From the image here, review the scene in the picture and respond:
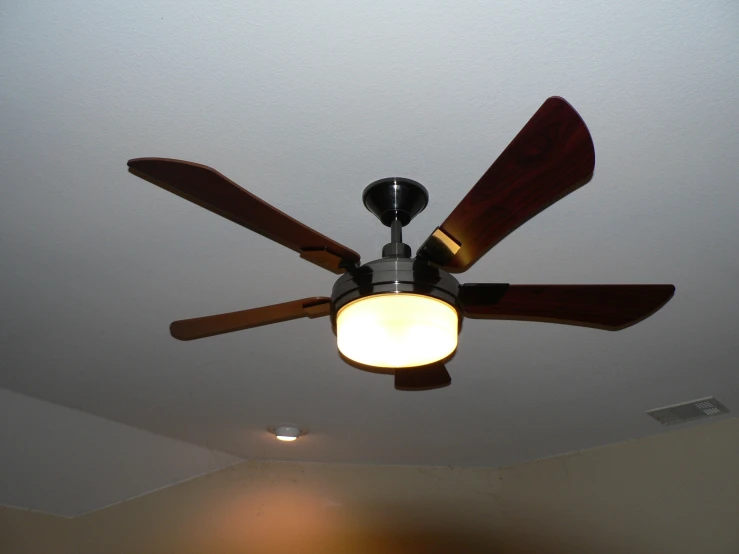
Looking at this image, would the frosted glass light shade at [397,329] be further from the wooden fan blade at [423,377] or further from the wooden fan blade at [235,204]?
the wooden fan blade at [423,377]

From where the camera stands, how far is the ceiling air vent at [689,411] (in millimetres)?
2604

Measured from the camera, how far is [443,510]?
3338 mm

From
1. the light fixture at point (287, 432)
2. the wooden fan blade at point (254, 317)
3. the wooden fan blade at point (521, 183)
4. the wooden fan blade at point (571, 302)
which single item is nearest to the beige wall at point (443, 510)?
the light fixture at point (287, 432)

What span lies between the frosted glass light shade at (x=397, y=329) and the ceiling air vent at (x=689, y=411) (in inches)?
70.2

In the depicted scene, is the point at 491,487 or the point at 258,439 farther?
the point at 491,487

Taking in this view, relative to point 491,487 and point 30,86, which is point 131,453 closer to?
point 491,487

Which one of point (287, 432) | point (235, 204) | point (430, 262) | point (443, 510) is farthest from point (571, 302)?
point (443, 510)

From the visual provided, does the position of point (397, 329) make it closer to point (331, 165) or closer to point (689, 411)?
point (331, 165)

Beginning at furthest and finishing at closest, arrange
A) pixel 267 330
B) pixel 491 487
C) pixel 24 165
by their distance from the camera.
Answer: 1. pixel 491 487
2. pixel 267 330
3. pixel 24 165

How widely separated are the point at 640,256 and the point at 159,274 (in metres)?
1.28

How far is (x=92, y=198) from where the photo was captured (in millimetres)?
1520

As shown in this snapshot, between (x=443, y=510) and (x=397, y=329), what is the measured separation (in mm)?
2401

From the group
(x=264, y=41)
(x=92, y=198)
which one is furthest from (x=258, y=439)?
(x=264, y=41)

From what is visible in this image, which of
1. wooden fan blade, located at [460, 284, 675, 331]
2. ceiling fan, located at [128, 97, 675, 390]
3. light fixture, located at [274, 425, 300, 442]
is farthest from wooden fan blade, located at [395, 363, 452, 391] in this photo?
light fixture, located at [274, 425, 300, 442]
